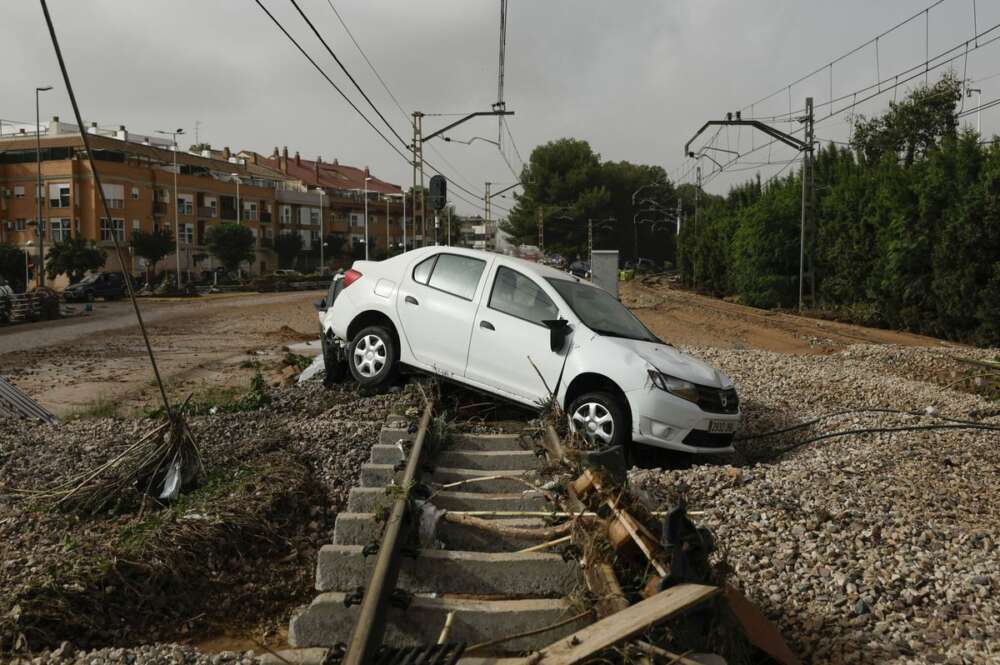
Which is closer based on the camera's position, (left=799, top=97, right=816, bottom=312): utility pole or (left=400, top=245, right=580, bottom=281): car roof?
(left=400, top=245, right=580, bottom=281): car roof

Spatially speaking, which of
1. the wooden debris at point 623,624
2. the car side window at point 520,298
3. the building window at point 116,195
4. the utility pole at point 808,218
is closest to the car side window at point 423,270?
the car side window at point 520,298

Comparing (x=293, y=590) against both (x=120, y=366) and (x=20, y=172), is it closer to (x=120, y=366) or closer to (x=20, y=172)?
(x=120, y=366)

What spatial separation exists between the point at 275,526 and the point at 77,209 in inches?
2943

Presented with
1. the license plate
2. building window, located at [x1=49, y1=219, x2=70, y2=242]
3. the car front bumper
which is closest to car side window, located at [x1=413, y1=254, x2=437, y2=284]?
the car front bumper

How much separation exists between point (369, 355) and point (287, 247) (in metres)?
93.6

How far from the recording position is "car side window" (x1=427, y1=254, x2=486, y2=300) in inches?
372

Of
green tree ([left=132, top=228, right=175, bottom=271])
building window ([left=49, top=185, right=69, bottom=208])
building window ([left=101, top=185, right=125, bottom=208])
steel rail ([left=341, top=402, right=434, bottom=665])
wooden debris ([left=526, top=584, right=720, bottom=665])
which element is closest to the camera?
wooden debris ([left=526, top=584, right=720, bottom=665])

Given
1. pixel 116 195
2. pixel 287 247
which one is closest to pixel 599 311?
pixel 116 195

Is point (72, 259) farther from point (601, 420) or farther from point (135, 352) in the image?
point (601, 420)

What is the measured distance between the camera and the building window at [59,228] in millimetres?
73062

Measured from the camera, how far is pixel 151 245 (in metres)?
70.5

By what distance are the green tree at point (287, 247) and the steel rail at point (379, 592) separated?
97476mm

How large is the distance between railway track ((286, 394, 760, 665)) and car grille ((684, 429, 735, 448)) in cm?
208

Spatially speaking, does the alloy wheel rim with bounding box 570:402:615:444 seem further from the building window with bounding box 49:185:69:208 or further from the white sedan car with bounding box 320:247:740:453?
the building window with bounding box 49:185:69:208
